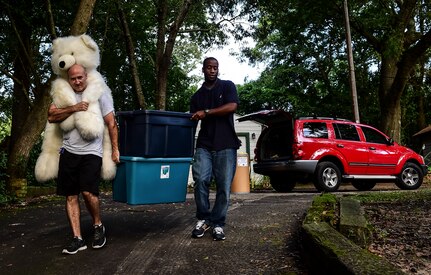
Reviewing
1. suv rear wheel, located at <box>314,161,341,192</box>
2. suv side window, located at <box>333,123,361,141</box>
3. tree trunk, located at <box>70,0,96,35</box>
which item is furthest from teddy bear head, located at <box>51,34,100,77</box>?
suv side window, located at <box>333,123,361,141</box>

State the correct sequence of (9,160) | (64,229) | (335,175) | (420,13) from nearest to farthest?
(64,229)
(9,160)
(335,175)
(420,13)

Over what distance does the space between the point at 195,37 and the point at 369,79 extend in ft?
45.9

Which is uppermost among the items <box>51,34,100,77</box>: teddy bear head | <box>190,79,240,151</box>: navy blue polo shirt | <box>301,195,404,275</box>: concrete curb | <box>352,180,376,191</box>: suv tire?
<box>51,34,100,77</box>: teddy bear head

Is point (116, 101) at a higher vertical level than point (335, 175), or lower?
higher

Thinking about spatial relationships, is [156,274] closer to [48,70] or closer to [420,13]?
[48,70]

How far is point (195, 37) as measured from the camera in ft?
60.6

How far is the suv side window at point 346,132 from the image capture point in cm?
1152

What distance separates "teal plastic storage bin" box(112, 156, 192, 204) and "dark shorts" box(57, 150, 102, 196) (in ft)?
1.27

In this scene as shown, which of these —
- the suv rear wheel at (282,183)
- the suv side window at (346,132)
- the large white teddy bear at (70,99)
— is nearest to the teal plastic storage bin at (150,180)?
the large white teddy bear at (70,99)

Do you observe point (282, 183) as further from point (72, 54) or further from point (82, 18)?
point (72, 54)

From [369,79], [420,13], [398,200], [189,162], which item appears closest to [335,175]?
[398,200]

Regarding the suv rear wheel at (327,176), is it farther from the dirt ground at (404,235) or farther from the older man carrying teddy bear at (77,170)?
the older man carrying teddy bear at (77,170)

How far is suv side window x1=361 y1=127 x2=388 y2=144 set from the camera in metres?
12.0

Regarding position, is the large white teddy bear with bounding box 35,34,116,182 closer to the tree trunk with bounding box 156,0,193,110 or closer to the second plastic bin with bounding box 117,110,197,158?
the second plastic bin with bounding box 117,110,197,158
